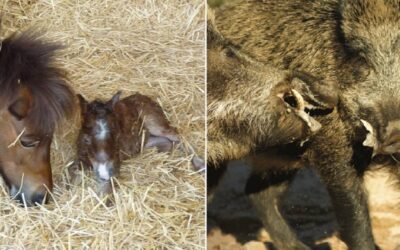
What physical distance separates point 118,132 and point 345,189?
2.29 ft

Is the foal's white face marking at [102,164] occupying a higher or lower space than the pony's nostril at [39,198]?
higher

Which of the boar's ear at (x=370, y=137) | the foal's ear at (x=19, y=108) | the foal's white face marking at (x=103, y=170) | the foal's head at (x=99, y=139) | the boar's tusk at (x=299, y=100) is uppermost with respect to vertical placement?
the boar's tusk at (x=299, y=100)

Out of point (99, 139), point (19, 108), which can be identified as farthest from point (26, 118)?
point (99, 139)

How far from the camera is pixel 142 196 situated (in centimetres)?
182

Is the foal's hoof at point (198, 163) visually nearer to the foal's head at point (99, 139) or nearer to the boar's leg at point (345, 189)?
the foal's head at point (99, 139)

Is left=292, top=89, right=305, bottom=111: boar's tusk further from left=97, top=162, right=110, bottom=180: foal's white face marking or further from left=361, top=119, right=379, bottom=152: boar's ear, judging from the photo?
left=97, top=162, right=110, bottom=180: foal's white face marking

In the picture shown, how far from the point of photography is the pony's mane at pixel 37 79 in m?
1.70

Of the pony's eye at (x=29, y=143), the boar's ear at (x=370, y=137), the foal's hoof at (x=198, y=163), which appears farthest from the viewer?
the foal's hoof at (x=198, y=163)

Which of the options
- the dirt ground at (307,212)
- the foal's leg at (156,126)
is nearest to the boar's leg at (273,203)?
the dirt ground at (307,212)

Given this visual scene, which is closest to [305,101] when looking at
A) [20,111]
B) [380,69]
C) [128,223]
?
[380,69]

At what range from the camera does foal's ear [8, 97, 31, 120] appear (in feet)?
5.58

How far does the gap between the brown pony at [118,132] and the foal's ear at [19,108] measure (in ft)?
0.46

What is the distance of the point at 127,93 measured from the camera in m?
2.32

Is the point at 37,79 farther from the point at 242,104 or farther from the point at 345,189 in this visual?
the point at 345,189
